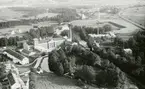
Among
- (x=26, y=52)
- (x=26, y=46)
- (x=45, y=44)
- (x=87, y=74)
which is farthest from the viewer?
(x=45, y=44)

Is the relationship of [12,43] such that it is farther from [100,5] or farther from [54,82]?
[100,5]

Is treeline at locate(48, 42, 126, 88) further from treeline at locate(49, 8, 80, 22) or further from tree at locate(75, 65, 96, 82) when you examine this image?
treeline at locate(49, 8, 80, 22)

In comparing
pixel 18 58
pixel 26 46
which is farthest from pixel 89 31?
pixel 18 58

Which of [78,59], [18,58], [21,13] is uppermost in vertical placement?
[21,13]

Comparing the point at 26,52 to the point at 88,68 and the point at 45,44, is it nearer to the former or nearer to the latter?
the point at 45,44

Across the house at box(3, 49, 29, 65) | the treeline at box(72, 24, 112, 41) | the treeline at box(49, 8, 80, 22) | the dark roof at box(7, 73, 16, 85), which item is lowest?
the house at box(3, 49, 29, 65)

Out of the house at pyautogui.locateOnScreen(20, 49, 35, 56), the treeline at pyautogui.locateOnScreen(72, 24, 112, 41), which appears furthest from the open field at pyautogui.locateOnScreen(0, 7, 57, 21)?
the house at pyautogui.locateOnScreen(20, 49, 35, 56)

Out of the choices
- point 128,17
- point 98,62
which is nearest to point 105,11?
point 128,17

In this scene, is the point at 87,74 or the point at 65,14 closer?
the point at 87,74

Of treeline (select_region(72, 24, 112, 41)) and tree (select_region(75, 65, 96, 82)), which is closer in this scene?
tree (select_region(75, 65, 96, 82))
